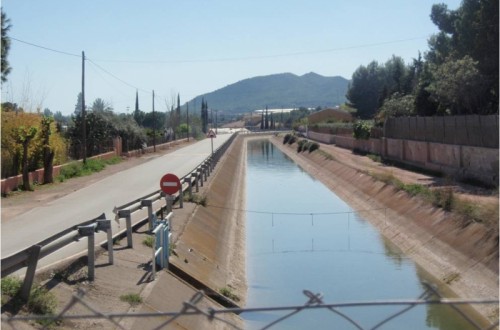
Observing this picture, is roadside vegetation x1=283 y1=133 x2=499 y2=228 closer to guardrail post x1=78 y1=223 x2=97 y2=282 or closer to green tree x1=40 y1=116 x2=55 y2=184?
guardrail post x1=78 y1=223 x2=97 y2=282

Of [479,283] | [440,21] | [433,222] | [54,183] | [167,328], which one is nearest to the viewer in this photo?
[167,328]

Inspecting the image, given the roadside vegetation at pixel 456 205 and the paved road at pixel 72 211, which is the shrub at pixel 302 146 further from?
the roadside vegetation at pixel 456 205

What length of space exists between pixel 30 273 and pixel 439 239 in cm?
1678

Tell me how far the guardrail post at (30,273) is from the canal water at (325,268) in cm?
463

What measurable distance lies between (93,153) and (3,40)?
1809 centimetres

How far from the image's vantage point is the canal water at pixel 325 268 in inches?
657

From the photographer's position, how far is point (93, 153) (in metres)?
52.7

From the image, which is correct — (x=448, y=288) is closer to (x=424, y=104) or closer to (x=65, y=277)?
(x=65, y=277)

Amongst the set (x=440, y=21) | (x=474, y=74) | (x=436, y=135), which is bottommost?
(x=436, y=135)

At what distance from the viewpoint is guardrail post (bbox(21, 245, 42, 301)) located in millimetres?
8874

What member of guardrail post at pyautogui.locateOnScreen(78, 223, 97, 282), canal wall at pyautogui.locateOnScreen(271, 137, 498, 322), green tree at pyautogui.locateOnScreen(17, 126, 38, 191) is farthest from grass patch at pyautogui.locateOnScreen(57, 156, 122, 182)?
guardrail post at pyautogui.locateOnScreen(78, 223, 97, 282)

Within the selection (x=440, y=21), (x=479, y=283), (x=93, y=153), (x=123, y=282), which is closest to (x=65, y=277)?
(x=123, y=282)

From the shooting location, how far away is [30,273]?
29.4 ft

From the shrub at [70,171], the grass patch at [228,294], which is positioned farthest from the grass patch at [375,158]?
the grass patch at [228,294]
